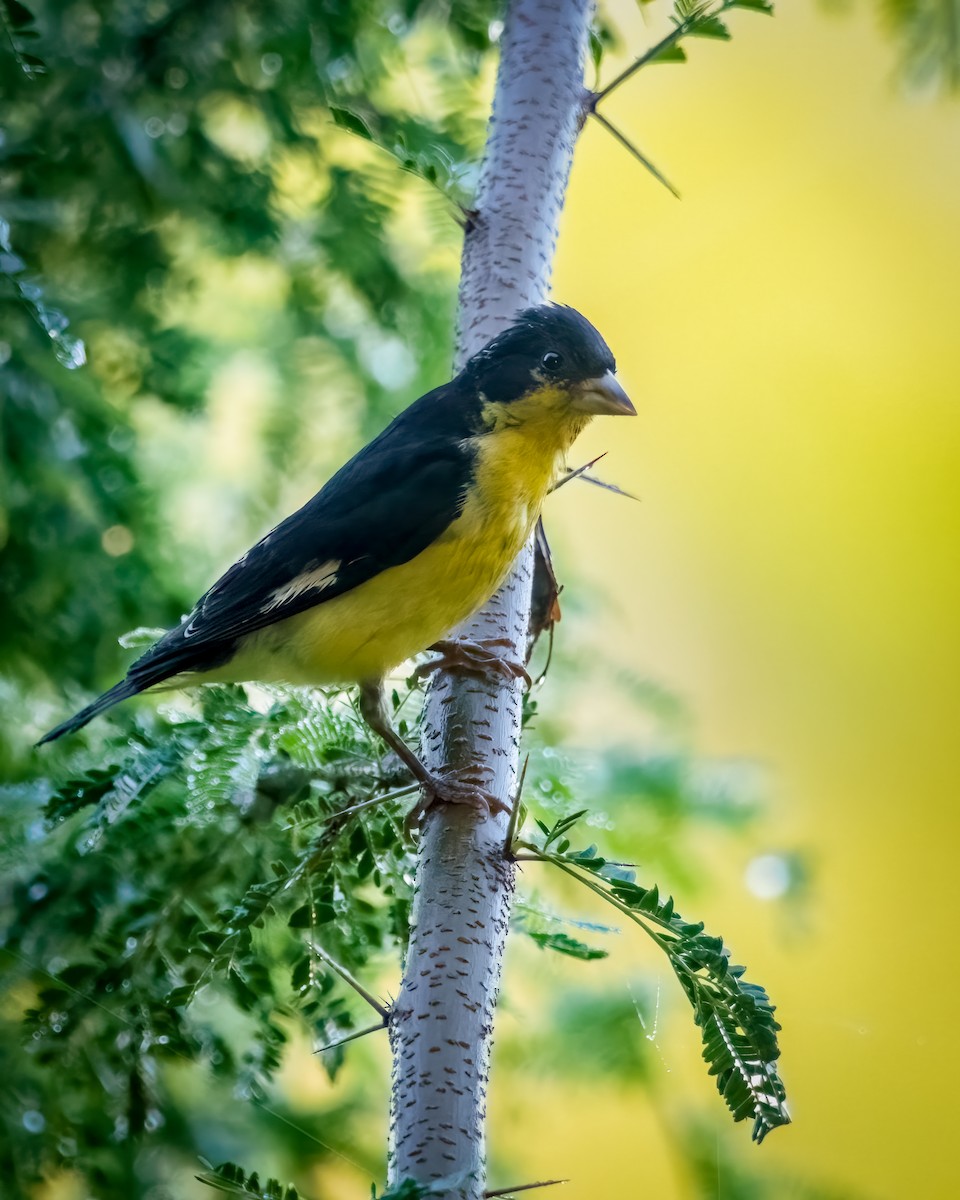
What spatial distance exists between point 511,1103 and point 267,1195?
24.9 inches

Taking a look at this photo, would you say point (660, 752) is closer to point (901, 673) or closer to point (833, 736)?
point (833, 736)

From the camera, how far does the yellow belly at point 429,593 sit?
134cm

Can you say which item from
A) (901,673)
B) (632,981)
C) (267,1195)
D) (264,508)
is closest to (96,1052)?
(267,1195)

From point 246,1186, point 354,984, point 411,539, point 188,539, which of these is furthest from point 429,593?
point 188,539

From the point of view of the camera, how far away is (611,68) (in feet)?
5.96

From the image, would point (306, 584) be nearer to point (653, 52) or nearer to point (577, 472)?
point (577, 472)

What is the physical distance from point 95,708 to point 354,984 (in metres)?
0.47

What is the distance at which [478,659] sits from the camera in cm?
128

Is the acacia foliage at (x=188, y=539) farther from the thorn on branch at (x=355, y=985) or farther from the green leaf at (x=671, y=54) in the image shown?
the green leaf at (x=671, y=54)

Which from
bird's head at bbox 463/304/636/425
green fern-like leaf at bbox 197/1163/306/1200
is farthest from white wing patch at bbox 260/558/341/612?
green fern-like leaf at bbox 197/1163/306/1200

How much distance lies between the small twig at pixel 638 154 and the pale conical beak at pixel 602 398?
8.9 inches

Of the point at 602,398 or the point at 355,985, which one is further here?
the point at 602,398

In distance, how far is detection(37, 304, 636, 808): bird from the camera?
1.35 meters

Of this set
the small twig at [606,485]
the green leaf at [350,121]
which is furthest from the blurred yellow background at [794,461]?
the green leaf at [350,121]
